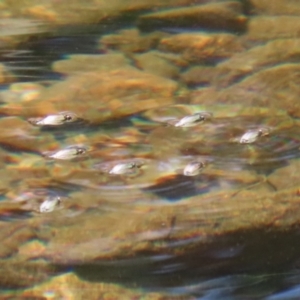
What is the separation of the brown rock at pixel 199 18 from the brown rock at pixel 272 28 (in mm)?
88

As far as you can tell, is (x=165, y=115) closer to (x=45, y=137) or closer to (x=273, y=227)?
(x=45, y=137)

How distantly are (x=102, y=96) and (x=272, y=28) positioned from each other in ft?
5.19

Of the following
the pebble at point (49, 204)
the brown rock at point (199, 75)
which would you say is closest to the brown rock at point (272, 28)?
the brown rock at point (199, 75)

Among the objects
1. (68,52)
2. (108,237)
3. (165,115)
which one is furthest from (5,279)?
(68,52)

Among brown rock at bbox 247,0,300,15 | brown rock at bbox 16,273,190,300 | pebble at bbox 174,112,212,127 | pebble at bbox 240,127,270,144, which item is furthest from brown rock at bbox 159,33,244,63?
brown rock at bbox 16,273,190,300

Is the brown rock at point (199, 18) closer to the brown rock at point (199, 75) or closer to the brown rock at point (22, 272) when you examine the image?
the brown rock at point (199, 75)

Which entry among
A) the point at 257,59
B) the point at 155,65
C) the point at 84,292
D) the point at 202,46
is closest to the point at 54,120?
the point at 155,65

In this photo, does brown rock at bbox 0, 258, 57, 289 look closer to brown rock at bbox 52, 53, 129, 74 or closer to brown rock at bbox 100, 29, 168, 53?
brown rock at bbox 52, 53, 129, 74

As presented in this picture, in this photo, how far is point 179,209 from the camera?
11.4 ft

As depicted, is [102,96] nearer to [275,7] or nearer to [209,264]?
[209,264]

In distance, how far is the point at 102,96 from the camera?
393cm

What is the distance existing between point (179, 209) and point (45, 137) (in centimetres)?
105

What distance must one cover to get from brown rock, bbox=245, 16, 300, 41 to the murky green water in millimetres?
12

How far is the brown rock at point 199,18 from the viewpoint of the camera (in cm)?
447
